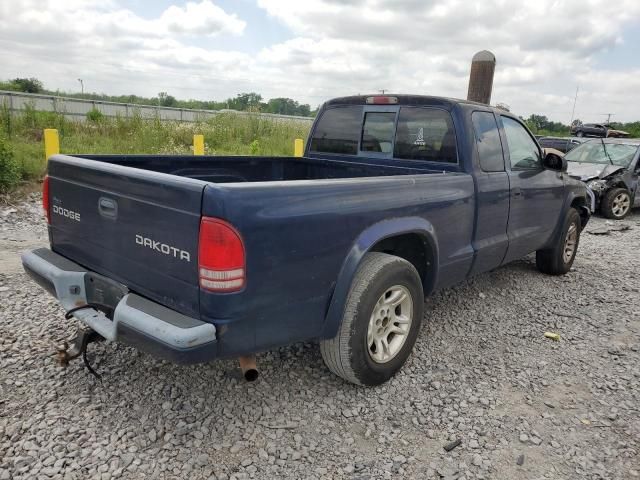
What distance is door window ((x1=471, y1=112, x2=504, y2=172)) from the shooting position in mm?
3824

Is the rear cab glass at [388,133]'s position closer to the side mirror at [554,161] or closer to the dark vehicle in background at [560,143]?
the side mirror at [554,161]

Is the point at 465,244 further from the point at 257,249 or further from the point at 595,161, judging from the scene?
the point at 595,161

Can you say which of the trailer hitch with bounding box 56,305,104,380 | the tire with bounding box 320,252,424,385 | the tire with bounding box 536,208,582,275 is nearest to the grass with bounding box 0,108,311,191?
the trailer hitch with bounding box 56,305,104,380

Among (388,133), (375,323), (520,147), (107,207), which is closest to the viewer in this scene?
(107,207)

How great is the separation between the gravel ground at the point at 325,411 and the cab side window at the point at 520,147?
4.94 ft

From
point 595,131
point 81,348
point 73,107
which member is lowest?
point 81,348

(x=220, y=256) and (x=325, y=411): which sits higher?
(x=220, y=256)

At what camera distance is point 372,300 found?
281cm

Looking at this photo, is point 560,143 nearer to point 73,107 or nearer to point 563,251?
point 563,251

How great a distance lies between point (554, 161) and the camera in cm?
459

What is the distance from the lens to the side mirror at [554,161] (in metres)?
4.57

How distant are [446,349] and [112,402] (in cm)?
238

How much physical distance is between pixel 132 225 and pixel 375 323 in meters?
1.55

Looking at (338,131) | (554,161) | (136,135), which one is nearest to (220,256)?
(338,131)
